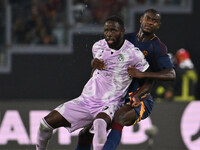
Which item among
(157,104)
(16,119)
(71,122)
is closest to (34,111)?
(16,119)

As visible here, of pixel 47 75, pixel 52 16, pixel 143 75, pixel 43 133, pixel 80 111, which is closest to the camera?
pixel 143 75

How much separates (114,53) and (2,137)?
425cm

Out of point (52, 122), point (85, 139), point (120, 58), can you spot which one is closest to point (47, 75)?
point (85, 139)

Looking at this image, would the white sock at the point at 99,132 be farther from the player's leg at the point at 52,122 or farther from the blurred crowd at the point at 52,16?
the blurred crowd at the point at 52,16

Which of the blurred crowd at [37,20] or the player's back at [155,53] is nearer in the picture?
the player's back at [155,53]

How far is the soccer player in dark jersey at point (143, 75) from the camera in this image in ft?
19.0

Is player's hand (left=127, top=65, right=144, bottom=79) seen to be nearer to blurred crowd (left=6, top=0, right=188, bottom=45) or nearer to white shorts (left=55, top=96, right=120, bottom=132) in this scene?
white shorts (left=55, top=96, right=120, bottom=132)

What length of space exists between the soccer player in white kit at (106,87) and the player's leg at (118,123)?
8 centimetres

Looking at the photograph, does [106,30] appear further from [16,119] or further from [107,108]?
[16,119]

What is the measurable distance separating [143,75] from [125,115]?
1.46 feet

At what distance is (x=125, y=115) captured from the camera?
5.83 meters

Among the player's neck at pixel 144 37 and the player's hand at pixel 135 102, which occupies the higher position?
the player's neck at pixel 144 37

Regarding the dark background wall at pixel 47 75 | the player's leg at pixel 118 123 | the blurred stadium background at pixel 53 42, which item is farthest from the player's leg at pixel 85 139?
the dark background wall at pixel 47 75

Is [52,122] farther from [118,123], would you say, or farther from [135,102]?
[135,102]
